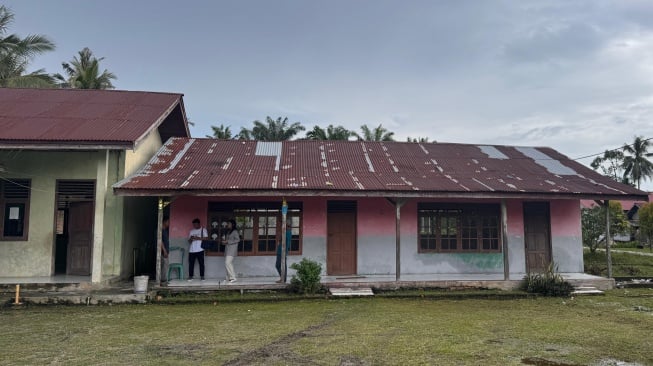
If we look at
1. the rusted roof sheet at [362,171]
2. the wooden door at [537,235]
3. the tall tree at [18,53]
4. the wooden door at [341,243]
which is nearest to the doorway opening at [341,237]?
the wooden door at [341,243]

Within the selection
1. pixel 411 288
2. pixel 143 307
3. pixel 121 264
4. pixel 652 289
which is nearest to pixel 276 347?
pixel 143 307

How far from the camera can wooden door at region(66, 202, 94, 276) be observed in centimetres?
1086

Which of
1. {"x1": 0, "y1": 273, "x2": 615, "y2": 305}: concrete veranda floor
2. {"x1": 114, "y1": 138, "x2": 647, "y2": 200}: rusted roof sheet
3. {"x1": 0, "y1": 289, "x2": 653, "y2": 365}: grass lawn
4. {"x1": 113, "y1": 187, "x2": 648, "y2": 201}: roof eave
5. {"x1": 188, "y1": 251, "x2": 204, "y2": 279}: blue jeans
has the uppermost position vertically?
{"x1": 114, "y1": 138, "x2": 647, "y2": 200}: rusted roof sheet

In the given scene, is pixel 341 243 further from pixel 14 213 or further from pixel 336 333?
pixel 14 213

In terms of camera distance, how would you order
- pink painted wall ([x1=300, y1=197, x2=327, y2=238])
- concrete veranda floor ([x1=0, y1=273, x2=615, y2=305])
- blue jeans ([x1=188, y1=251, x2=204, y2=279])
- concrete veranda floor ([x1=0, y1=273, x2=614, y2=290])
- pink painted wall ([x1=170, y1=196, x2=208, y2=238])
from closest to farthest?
concrete veranda floor ([x1=0, y1=273, x2=615, y2=305]), concrete veranda floor ([x1=0, y1=273, x2=614, y2=290]), blue jeans ([x1=188, y1=251, x2=204, y2=279]), pink painted wall ([x1=170, y1=196, x2=208, y2=238]), pink painted wall ([x1=300, y1=197, x2=327, y2=238])

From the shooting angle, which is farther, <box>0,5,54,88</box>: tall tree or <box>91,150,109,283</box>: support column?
<box>0,5,54,88</box>: tall tree

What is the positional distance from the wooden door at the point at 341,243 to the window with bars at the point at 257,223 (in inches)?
34.3

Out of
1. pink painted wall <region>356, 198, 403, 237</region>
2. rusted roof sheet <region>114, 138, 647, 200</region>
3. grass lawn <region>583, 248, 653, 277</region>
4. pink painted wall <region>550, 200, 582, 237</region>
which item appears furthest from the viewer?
grass lawn <region>583, 248, 653, 277</region>

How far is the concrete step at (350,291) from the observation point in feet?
32.2

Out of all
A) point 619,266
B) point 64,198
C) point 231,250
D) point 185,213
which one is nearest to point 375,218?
point 231,250

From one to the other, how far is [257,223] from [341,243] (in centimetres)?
233

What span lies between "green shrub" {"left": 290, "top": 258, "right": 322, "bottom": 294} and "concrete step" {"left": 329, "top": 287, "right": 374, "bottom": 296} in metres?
0.39

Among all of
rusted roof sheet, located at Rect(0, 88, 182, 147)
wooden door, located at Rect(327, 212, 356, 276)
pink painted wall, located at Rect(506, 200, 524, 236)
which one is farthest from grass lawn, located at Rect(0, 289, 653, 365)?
rusted roof sheet, located at Rect(0, 88, 182, 147)

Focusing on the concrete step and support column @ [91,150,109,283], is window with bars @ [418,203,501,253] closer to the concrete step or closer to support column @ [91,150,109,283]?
the concrete step
